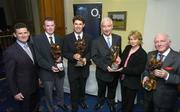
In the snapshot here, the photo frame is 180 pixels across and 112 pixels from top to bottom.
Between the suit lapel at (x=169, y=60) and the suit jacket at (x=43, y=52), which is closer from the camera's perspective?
the suit lapel at (x=169, y=60)

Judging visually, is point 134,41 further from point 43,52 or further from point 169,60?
point 43,52

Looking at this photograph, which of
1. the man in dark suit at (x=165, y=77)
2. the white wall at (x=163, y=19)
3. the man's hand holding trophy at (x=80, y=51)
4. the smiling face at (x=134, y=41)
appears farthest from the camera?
the white wall at (x=163, y=19)

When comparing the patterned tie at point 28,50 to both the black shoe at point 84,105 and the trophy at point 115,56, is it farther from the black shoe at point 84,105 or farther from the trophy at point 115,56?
the black shoe at point 84,105

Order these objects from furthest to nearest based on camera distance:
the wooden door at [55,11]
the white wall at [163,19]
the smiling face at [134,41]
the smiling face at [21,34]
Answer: the wooden door at [55,11] → the white wall at [163,19] → the smiling face at [134,41] → the smiling face at [21,34]

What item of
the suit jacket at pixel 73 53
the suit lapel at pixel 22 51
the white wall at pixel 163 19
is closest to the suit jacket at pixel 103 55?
the suit jacket at pixel 73 53

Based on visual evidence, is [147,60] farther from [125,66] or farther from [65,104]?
[65,104]

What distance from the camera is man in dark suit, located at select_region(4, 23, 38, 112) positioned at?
2.17 meters

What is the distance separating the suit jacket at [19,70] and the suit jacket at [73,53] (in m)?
0.52

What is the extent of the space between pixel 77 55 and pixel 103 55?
0.35 metres

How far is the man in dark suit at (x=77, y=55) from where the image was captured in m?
2.63

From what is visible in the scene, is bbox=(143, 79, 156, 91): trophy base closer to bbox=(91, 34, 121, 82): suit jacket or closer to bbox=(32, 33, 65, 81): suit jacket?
bbox=(91, 34, 121, 82): suit jacket

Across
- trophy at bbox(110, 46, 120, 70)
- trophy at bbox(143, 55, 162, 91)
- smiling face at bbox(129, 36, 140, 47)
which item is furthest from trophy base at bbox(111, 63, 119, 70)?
trophy at bbox(143, 55, 162, 91)

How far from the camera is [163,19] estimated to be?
340 cm

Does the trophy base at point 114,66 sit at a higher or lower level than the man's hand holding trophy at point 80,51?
lower
